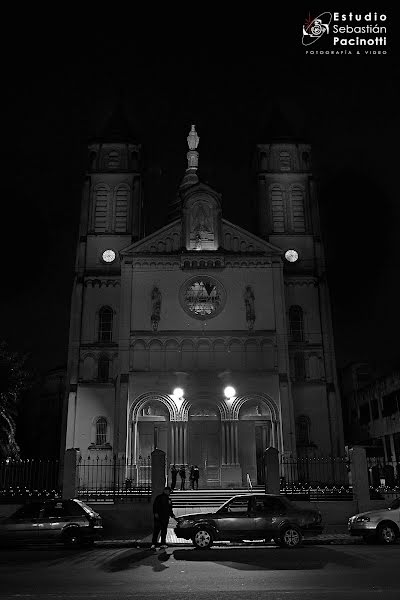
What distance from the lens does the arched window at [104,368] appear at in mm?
36969

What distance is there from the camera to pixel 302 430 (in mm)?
35531

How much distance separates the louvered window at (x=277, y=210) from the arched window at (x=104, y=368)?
1468cm

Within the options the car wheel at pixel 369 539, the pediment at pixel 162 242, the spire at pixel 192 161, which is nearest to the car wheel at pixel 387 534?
the car wheel at pixel 369 539

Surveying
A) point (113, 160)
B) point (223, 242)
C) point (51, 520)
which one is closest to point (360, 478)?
point (51, 520)

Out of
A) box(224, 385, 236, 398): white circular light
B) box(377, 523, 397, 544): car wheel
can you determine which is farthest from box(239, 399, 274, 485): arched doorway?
box(377, 523, 397, 544): car wheel

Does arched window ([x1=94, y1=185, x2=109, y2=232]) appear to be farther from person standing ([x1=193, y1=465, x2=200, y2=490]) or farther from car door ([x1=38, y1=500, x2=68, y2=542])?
car door ([x1=38, y1=500, x2=68, y2=542])

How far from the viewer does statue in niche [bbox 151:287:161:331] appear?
3503 cm

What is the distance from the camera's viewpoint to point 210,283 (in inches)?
1425

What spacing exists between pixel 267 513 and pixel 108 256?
26.6m

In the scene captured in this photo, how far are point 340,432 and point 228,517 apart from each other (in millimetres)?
20324

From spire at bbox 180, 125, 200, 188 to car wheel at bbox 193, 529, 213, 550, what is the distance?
1451 inches

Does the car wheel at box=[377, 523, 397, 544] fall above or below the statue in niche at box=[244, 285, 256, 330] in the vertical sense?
below

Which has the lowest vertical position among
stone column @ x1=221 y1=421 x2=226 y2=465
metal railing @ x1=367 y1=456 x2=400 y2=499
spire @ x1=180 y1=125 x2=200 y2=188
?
metal railing @ x1=367 y1=456 x2=400 y2=499

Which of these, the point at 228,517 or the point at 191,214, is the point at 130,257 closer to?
the point at 191,214
